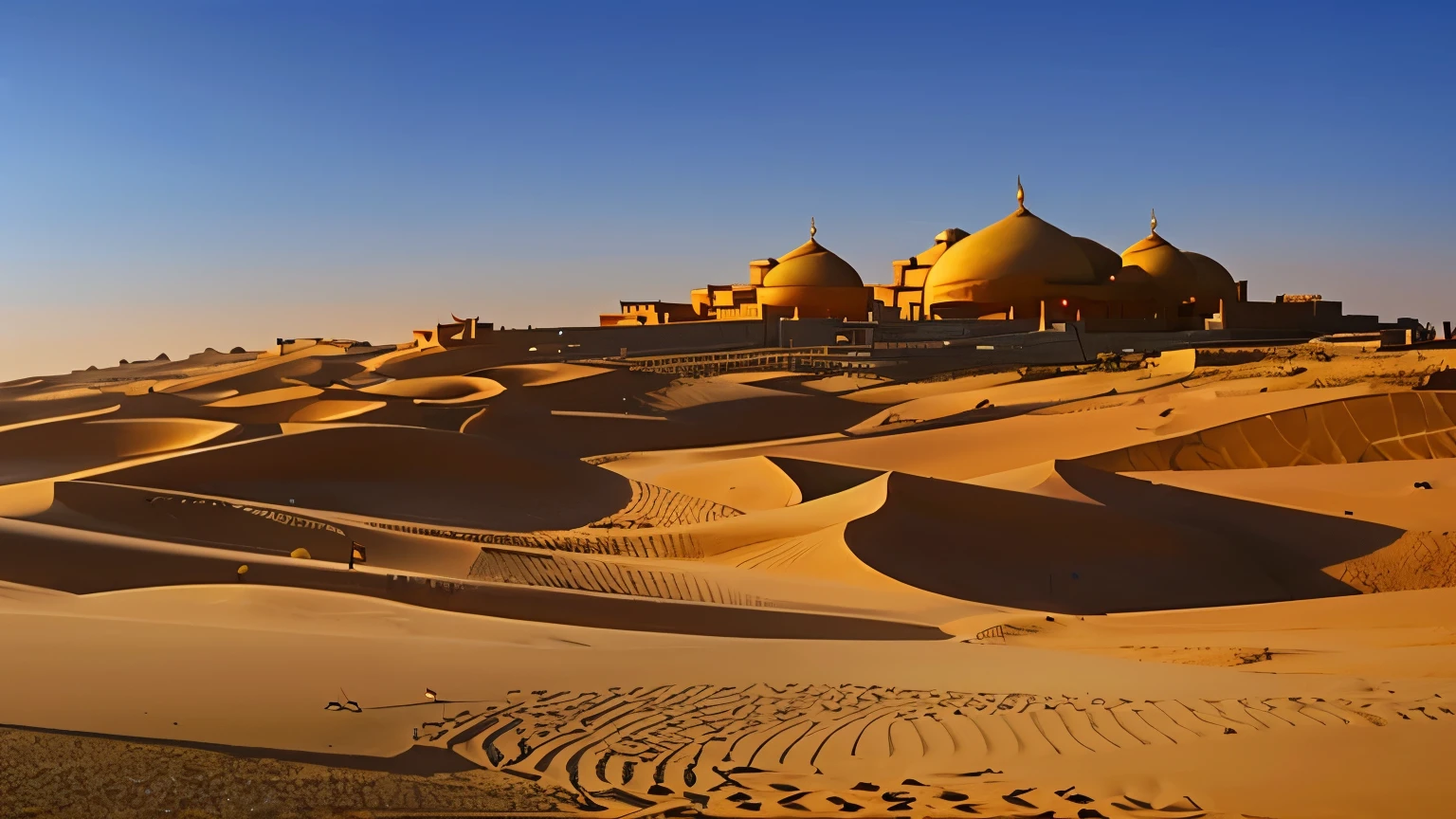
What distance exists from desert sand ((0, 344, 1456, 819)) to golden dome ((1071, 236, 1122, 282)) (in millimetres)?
17622

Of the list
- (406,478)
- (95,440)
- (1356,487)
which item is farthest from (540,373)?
(1356,487)

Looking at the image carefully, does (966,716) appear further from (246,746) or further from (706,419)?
(706,419)

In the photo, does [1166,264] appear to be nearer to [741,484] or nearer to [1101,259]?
[1101,259]

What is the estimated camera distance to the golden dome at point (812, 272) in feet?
131

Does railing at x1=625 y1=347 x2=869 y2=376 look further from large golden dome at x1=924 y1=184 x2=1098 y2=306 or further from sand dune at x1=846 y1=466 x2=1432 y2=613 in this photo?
sand dune at x1=846 y1=466 x2=1432 y2=613

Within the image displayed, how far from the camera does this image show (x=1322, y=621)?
8.19 metres

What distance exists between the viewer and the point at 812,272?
4000cm

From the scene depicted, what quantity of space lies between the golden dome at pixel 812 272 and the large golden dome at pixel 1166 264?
8.16 metres

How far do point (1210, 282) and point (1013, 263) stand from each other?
7.72 metres

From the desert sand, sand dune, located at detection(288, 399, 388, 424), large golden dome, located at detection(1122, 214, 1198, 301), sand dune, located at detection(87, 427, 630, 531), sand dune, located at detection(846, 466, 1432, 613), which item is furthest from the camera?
large golden dome, located at detection(1122, 214, 1198, 301)

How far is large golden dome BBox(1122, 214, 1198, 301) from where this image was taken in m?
38.8

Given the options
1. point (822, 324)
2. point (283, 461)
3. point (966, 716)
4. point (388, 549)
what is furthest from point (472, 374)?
point (966, 716)

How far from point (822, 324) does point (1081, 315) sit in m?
6.60

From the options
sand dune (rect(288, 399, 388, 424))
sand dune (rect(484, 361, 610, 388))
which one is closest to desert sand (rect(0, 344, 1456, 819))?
sand dune (rect(288, 399, 388, 424))
